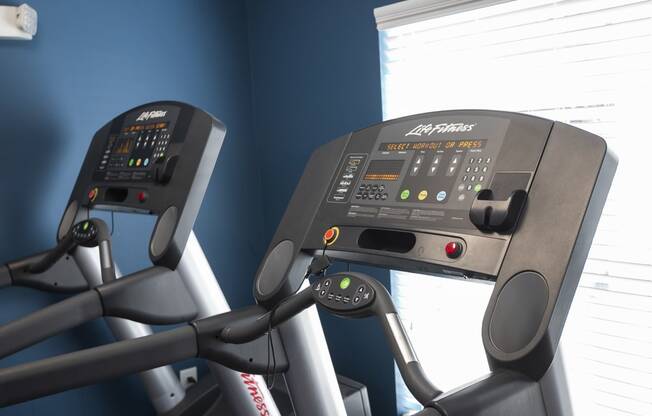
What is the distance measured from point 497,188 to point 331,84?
63.2 inches

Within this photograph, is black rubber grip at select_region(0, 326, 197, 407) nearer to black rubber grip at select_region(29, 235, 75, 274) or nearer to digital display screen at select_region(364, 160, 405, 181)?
digital display screen at select_region(364, 160, 405, 181)

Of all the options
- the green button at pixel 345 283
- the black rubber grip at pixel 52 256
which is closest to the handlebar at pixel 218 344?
the green button at pixel 345 283

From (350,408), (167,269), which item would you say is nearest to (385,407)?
(350,408)

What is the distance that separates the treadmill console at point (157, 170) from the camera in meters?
1.64

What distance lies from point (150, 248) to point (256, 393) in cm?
51

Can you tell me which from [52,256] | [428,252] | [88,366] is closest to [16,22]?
[52,256]

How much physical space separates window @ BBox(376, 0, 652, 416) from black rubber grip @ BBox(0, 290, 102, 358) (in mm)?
1175

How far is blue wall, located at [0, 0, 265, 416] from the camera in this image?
7.27ft

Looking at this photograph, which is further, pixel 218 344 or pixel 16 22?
pixel 16 22

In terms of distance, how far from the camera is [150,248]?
1643 mm

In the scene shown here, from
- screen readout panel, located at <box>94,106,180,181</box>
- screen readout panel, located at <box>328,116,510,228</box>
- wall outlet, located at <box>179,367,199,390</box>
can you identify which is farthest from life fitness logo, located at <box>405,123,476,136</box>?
wall outlet, located at <box>179,367,199,390</box>

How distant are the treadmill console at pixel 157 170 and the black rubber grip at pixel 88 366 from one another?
43 centimetres

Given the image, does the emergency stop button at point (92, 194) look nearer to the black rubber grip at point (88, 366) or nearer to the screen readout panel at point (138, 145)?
the screen readout panel at point (138, 145)

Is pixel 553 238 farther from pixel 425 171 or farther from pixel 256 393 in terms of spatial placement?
pixel 256 393
